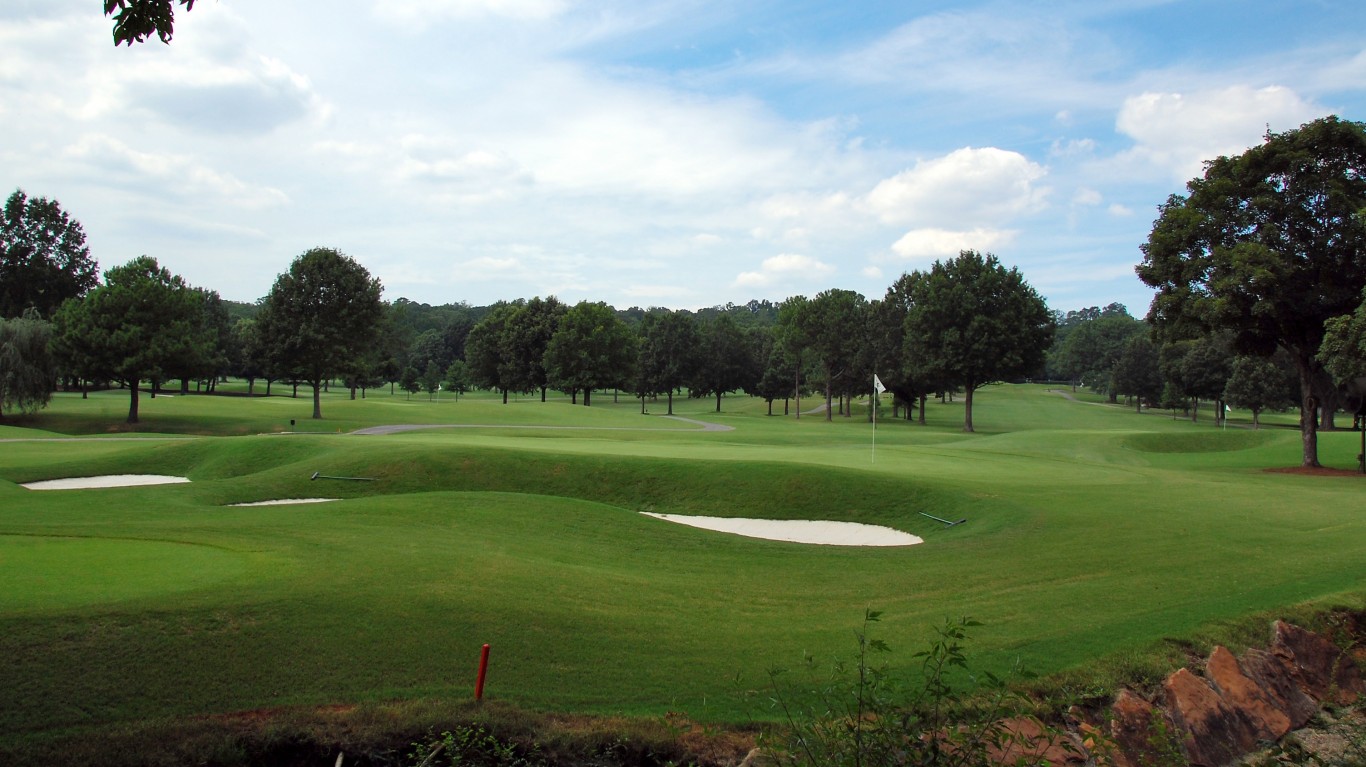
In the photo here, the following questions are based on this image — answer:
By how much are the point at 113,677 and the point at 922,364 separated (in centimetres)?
6315

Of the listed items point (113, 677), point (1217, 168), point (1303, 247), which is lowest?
point (113, 677)

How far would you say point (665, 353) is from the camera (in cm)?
10038

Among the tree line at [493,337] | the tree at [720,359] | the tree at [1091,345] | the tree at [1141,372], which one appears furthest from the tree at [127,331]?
the tree at [1091,345]

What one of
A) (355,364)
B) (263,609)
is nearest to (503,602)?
(263,609)

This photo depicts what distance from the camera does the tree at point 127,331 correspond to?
49969 millimetres

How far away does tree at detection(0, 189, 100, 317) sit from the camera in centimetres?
8119

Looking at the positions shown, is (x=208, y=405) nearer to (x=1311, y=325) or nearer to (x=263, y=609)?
(x=263, y=609)

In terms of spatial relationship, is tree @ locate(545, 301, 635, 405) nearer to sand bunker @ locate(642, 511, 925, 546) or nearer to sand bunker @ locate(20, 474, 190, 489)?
sand bunker @ locate(20, 474, 190, 489)

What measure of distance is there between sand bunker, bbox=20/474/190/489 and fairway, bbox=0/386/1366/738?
547 mm

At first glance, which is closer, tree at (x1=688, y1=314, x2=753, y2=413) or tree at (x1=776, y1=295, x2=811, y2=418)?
tree at (x1=776, y1=295, x2=811, y2=418)

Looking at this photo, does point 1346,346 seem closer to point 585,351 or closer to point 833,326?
point 833,326

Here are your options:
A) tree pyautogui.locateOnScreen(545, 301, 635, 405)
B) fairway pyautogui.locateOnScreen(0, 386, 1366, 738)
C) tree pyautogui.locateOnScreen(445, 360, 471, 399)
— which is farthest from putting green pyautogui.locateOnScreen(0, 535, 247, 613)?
tree pyautogui.locateOnScreen(445, 360, 471, 399)

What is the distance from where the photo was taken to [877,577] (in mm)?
12773

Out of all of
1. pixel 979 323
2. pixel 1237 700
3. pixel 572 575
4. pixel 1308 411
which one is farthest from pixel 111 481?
pixel 979 323
